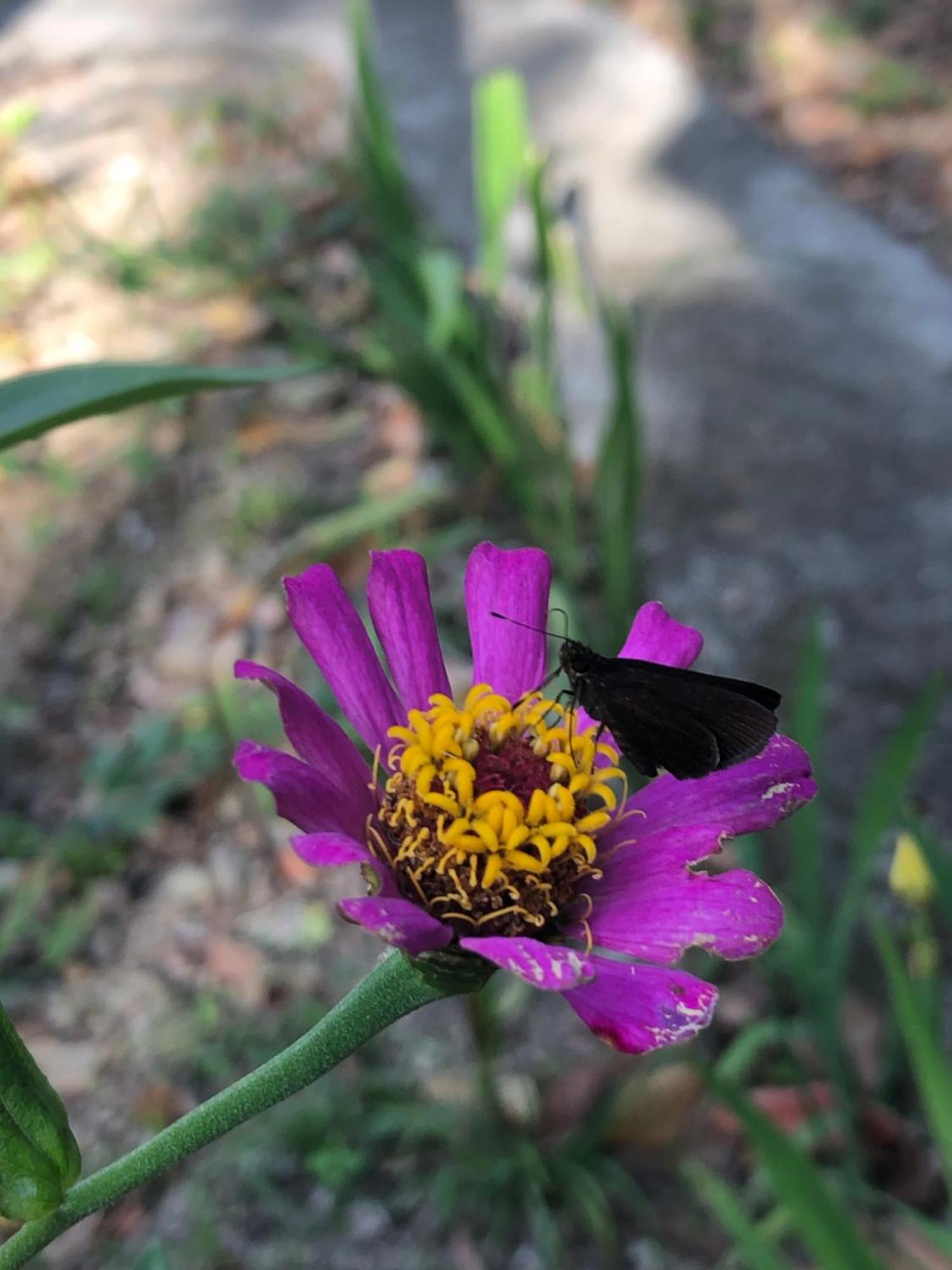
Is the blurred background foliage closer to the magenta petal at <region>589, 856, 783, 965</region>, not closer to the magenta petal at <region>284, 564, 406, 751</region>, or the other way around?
the magenta petal at <region>284, 564, 406, 751</region>

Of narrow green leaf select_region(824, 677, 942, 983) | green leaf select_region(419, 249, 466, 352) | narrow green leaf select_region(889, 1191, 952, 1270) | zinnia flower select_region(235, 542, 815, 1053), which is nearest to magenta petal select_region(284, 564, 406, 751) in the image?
zinnia flower select_region(235, 542, 815, 1053)

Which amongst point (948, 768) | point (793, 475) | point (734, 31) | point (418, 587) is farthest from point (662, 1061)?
point (734, 31)

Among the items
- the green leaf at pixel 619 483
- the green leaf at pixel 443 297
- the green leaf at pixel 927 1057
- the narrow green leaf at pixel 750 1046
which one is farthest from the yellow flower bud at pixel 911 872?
the green leaf at pixel 443 297

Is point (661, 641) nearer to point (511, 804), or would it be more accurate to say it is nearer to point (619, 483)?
point (511, 804)

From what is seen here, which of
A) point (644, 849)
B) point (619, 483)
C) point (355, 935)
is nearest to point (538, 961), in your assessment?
point (644, 849)

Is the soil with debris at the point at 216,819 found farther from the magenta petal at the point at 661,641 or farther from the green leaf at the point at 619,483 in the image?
the magenta petal at the point at 661,641
